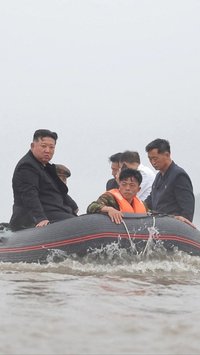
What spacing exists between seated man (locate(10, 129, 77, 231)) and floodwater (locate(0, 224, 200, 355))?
1.32m

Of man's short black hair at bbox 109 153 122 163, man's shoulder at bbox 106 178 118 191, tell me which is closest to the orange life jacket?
man's shoulder at bbox 106 178 118 191

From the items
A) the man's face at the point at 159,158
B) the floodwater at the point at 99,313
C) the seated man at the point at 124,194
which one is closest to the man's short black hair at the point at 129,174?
the seated man at the point at 124,194

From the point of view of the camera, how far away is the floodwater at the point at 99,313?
226 centimetres

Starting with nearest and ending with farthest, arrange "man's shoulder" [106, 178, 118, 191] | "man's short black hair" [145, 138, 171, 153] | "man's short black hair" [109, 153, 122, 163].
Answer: "man's short black hair" [145, 138, 171, 153], "man's shoulder" [106, 178, 118, 191], "man's short black hair" [109, 153, 122, 163]

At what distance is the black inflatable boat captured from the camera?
226 inches

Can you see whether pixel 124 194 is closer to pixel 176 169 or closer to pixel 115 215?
pixel 115 215

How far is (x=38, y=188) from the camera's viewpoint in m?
6.57

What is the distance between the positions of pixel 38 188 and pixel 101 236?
4.06 feet

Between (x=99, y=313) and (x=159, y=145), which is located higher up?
(x=159, y=145)

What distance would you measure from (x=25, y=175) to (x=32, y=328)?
13.3 feet

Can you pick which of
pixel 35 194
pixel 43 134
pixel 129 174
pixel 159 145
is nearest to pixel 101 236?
pixel 129 174

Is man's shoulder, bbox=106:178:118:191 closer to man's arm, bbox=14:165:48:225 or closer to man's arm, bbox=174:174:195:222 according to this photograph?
man's arm, bbox=174:174:195:222

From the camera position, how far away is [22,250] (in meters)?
6.25

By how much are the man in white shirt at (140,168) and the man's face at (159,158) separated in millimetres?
464
